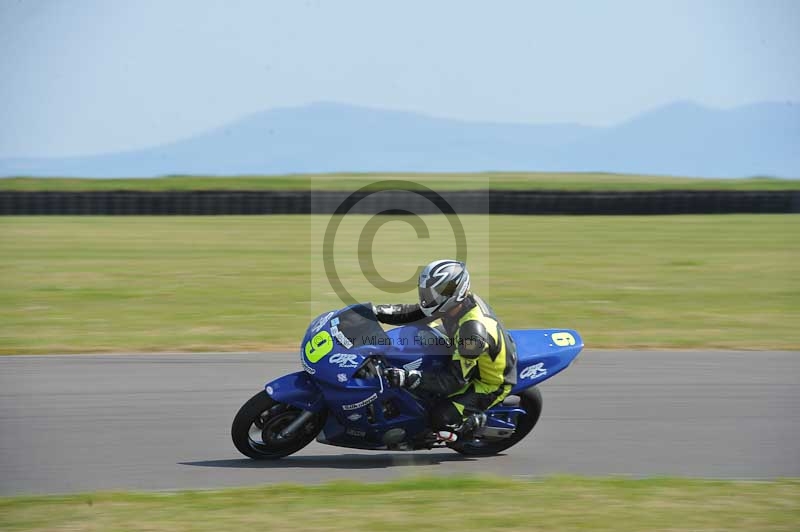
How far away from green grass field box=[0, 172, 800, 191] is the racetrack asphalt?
29.0 meters

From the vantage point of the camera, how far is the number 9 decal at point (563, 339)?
7.42m

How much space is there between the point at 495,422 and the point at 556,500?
1.43 meters

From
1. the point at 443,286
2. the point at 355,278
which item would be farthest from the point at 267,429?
the point at 355,278

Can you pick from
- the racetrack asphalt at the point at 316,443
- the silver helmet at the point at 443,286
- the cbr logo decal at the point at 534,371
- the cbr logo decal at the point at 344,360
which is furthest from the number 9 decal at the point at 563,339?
the cbr logo decal at the point at 344,360

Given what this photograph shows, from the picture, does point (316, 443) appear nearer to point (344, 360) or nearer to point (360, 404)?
point (360, 404)

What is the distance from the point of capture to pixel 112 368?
406 inches

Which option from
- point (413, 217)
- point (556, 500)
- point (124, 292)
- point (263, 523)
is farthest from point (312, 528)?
point (413, 217)

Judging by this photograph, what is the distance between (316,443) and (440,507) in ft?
7.15

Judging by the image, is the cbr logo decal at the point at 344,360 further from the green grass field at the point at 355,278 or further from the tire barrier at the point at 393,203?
the tire barrier at the point at 393,203

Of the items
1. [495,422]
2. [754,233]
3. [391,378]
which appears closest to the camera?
[391,378]

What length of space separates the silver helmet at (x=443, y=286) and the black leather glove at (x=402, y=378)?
1.69 ft

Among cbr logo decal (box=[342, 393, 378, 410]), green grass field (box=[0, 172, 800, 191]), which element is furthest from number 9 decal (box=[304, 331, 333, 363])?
green grass field (box=[0, 172, 800, 191])

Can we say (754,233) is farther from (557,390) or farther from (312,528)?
(312,528)

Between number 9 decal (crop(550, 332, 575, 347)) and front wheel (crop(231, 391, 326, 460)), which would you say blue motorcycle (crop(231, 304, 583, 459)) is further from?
number 9 decal (crop(550, 332, 575, 347))
